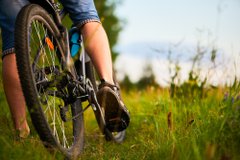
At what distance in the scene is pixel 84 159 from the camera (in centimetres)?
279

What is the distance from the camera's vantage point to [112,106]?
9.58 ft

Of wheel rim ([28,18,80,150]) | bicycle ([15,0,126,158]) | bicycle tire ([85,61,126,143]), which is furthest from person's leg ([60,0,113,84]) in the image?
bicycle tire ([85,61,126,143])

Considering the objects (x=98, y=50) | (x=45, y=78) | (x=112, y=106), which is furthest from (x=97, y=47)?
(x=45, y=78)

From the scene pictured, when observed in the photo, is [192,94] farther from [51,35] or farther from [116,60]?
[116,60]

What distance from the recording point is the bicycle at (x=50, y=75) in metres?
2.24

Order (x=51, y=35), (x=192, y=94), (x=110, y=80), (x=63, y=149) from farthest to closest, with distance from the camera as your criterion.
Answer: (x=192, y=94), (x=110, y=80), (x=51, y=35), (x=63, y=149)

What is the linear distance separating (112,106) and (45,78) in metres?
0.52

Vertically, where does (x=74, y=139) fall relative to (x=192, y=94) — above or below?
above

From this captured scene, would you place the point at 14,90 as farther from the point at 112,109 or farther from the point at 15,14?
the point at 112,109

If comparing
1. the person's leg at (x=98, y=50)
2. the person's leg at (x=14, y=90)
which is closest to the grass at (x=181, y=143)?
the person's leg at (x=14, y=90)

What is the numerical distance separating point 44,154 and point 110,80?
81cm

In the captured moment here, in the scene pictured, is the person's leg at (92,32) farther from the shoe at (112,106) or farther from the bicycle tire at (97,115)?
the bicycle tire at (97,115)

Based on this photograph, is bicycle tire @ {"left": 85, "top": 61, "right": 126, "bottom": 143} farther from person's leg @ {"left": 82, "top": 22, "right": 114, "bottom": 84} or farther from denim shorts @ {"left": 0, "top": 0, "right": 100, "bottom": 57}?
denim shorts @ {"left": 0, "top": 0, "right": 100, "bottom": 57}

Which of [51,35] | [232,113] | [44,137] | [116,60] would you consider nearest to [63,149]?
[44,137]
